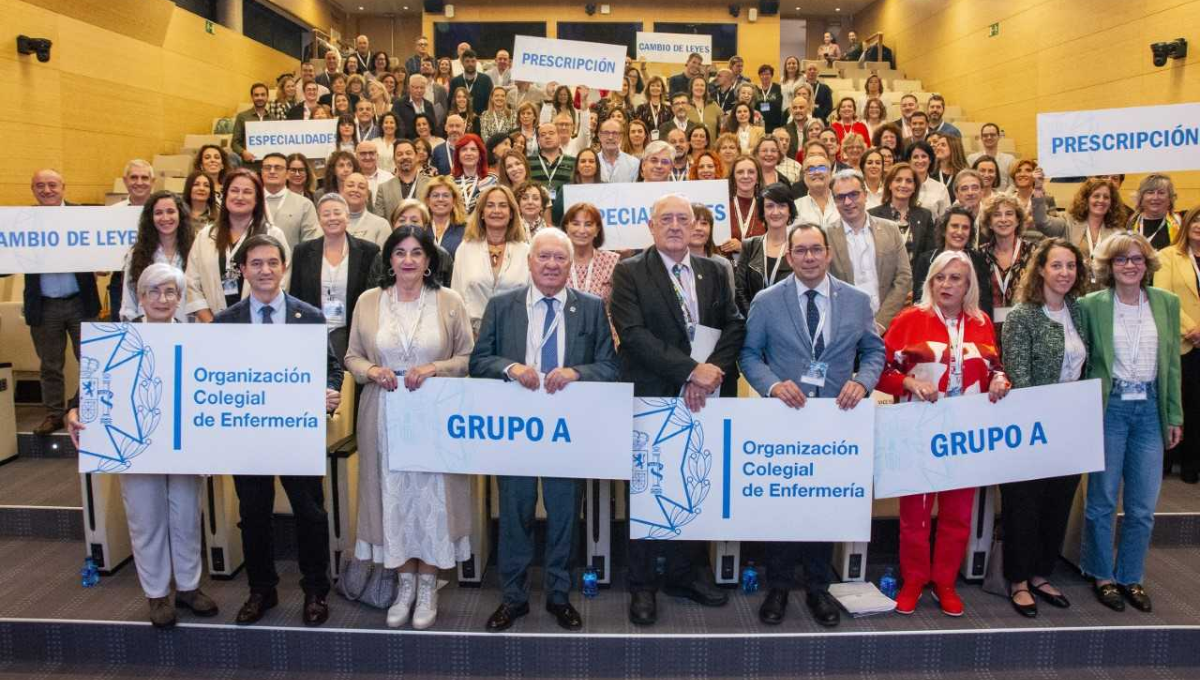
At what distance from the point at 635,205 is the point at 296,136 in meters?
3.69

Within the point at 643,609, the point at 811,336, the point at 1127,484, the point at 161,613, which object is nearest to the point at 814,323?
the point at 811,336

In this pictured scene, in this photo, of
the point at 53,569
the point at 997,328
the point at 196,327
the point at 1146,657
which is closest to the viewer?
the point at 196,327

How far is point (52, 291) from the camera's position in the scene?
4.92 metres

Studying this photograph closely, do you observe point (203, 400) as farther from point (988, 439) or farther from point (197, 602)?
point (988, 439)

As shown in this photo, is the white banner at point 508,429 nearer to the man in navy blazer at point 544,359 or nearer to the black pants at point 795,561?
the man in navy blazer at point 544,359

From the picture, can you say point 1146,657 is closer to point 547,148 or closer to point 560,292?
point 560,292

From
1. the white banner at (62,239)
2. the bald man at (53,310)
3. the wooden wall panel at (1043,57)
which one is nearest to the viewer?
the white banner at (62,239)

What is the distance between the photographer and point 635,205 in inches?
185

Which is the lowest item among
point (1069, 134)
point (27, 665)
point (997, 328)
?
point (27, 665)

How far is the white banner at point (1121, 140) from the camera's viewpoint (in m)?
4.73

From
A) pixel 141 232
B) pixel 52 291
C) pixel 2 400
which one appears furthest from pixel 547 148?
pixel 2 400

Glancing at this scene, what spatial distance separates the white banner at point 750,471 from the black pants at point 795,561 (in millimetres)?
146

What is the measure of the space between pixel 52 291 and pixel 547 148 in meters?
3.20

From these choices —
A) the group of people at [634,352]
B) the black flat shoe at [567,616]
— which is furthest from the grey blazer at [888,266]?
A: the black flat shoe at [567,616]
